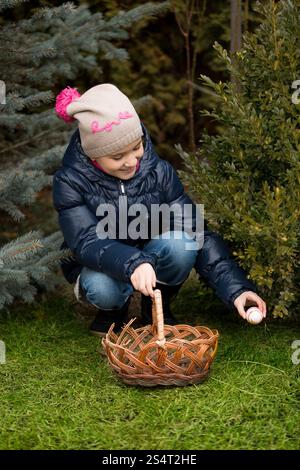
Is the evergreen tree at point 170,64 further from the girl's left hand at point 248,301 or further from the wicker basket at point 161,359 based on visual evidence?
the wicker basket at point 161,359

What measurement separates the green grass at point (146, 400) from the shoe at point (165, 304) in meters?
0.25

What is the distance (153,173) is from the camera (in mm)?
3348

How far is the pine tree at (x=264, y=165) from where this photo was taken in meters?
2.96

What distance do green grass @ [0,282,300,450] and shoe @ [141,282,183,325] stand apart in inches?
9.8

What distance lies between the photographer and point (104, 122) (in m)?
3.06

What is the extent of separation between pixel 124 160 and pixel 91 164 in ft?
0.66

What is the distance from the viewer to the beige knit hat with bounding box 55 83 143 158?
3057 mm

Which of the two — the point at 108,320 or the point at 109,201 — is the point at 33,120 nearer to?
the point at 109,201

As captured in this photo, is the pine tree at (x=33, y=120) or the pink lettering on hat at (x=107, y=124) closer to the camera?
the pink lettering on hat at (x=107, y=124)

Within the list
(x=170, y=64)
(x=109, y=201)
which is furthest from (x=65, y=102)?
(x=170, y=64)

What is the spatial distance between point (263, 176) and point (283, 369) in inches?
31.6

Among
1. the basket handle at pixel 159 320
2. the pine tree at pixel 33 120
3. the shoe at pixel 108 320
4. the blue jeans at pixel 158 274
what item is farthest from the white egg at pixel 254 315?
the pine tree at pixel 33 120

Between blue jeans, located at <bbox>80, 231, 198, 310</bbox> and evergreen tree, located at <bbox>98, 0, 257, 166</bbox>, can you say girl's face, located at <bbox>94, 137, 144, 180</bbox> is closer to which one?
blue jeans, located at <bbox>80, 231, 198, 310</bbox>
